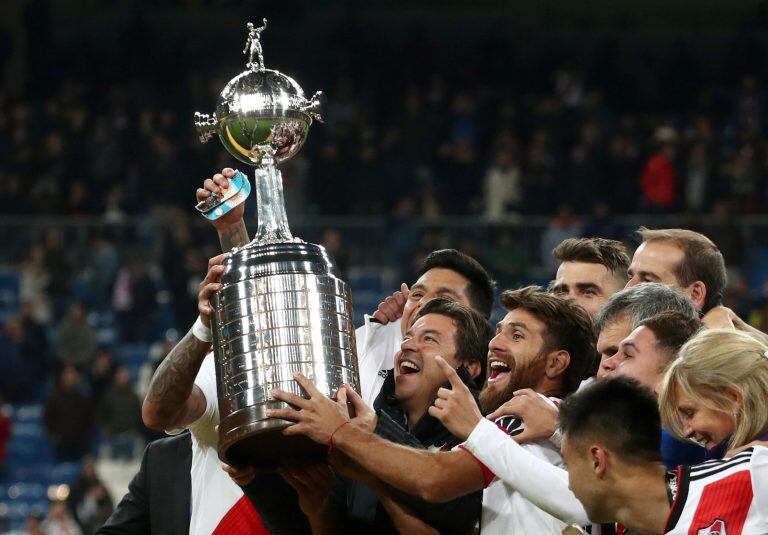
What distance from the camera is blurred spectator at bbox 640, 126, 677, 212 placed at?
45.5 ft

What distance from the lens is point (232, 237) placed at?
13.4 ft

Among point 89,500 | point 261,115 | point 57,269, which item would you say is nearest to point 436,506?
point 261,115

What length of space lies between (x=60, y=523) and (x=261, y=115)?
7.37 m

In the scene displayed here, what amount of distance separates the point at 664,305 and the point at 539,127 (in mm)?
11814

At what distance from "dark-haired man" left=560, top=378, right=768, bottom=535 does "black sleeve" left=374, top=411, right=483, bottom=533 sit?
43cm

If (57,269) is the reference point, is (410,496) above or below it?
below

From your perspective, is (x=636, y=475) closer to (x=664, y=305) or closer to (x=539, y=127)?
(x=664, y=305)

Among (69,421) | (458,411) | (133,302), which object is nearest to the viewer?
(458,411)

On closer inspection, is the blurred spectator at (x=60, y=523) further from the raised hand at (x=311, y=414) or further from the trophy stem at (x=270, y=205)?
the raised hand at (x=311, y=414)

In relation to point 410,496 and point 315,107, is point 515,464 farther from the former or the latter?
point 315,107

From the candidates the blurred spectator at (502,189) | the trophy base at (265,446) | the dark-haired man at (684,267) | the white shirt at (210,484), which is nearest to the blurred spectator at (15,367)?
the blurred spectator at (502,189)

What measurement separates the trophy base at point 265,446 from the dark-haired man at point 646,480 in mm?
648

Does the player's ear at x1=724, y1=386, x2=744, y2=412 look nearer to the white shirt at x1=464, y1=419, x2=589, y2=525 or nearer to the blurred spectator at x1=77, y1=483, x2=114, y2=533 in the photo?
the white shirt at x1=464, y1=419, x2=589, y2=525

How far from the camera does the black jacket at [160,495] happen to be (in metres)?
4.39
